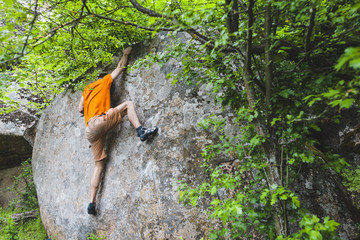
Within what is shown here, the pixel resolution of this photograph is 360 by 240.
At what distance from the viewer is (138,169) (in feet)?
11.6

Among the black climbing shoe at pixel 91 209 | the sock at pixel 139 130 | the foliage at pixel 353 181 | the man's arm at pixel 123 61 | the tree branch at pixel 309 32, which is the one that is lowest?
the black climbing shoe at pixel 91 209

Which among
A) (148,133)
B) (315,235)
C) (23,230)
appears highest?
(315,235)

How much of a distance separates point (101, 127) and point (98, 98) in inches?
23.5

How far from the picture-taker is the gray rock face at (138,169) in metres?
3.07

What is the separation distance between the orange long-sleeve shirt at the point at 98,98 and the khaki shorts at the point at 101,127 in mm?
182

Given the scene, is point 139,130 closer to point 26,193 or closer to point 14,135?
point 26,193

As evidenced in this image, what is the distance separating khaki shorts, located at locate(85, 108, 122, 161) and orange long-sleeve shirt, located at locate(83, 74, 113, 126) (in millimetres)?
182

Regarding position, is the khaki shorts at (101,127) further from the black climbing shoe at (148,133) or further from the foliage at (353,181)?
the foliage at (353,181)

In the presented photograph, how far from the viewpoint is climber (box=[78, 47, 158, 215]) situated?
149 inches

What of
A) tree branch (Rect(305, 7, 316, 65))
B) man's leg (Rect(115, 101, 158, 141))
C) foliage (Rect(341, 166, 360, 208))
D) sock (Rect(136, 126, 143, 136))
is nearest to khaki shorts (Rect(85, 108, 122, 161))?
man's leg (Rect(115, 101, 158, 141))

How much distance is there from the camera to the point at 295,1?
1.36 m

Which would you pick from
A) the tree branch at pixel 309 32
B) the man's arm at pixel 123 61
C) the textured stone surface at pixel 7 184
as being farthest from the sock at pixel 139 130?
the textured stone surface at pixel 7 184

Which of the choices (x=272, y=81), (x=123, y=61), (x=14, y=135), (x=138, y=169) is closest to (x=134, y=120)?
(x=138, y=169)

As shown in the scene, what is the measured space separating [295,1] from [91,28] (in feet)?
11.3
